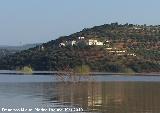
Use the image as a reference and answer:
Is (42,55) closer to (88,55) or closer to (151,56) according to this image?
(88,55)

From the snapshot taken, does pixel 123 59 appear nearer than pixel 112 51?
Yes

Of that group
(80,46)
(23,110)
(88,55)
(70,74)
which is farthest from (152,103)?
(80,46)

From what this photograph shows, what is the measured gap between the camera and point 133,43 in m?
186

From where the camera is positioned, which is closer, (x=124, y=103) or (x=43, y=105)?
(x=43, y=105)

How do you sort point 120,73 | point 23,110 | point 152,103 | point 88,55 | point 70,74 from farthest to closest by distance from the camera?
point 88,55, point 120,73, point 70,74, point 152,103, point 23,110

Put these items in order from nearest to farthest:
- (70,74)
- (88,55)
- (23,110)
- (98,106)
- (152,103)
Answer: (23,110) < (98,106) < (152,103) < (70,74) < (88,55)

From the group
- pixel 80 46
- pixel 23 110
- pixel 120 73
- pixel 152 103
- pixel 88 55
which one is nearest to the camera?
pixel 23 110

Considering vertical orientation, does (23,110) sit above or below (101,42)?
below

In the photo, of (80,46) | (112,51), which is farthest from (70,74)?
(80,46)

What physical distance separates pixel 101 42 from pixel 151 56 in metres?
31.1

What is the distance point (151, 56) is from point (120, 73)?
755 inches

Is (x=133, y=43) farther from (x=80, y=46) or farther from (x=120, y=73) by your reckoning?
(x=120, y=73)

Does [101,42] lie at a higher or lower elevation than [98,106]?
higher

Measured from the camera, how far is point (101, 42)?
188 metres
